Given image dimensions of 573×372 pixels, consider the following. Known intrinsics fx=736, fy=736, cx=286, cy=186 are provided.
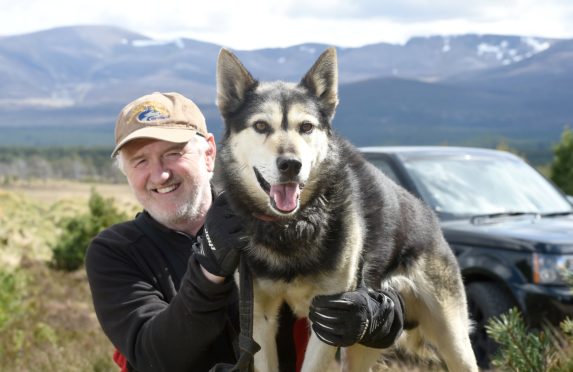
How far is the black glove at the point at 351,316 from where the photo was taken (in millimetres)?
3203

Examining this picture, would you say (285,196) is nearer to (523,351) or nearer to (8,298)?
(523,351)

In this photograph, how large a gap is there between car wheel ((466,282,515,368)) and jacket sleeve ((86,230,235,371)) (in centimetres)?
326

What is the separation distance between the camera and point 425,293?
4137mm

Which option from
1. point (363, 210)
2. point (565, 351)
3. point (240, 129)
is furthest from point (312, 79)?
point (565, 351)

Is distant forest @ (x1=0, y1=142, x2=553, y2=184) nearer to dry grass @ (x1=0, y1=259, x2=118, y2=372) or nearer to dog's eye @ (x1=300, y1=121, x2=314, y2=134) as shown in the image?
dry grass @ (x1=0, y1=259, x2=118, y2=372)

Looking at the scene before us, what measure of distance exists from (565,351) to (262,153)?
2.12 metres

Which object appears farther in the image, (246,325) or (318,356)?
(318,356)

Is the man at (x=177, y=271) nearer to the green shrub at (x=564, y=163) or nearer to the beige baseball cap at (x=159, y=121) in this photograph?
the beige baseball cap at (x=159, y=121)

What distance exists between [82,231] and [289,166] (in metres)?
13.3

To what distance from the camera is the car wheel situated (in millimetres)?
6242

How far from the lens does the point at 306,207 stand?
11.4 ft

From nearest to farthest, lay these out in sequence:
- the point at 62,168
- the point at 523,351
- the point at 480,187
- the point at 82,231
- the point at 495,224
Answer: the point at 523,351, the point at 495,224, the point at 480,187, the point at 82,231, the point at 62,168

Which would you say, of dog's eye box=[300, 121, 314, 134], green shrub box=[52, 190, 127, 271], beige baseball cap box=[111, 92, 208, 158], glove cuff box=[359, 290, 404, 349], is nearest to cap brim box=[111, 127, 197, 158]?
beige baseball cap box=[111, 92, 208, 158]

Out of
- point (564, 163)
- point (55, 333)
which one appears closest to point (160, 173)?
point (55, 333)
